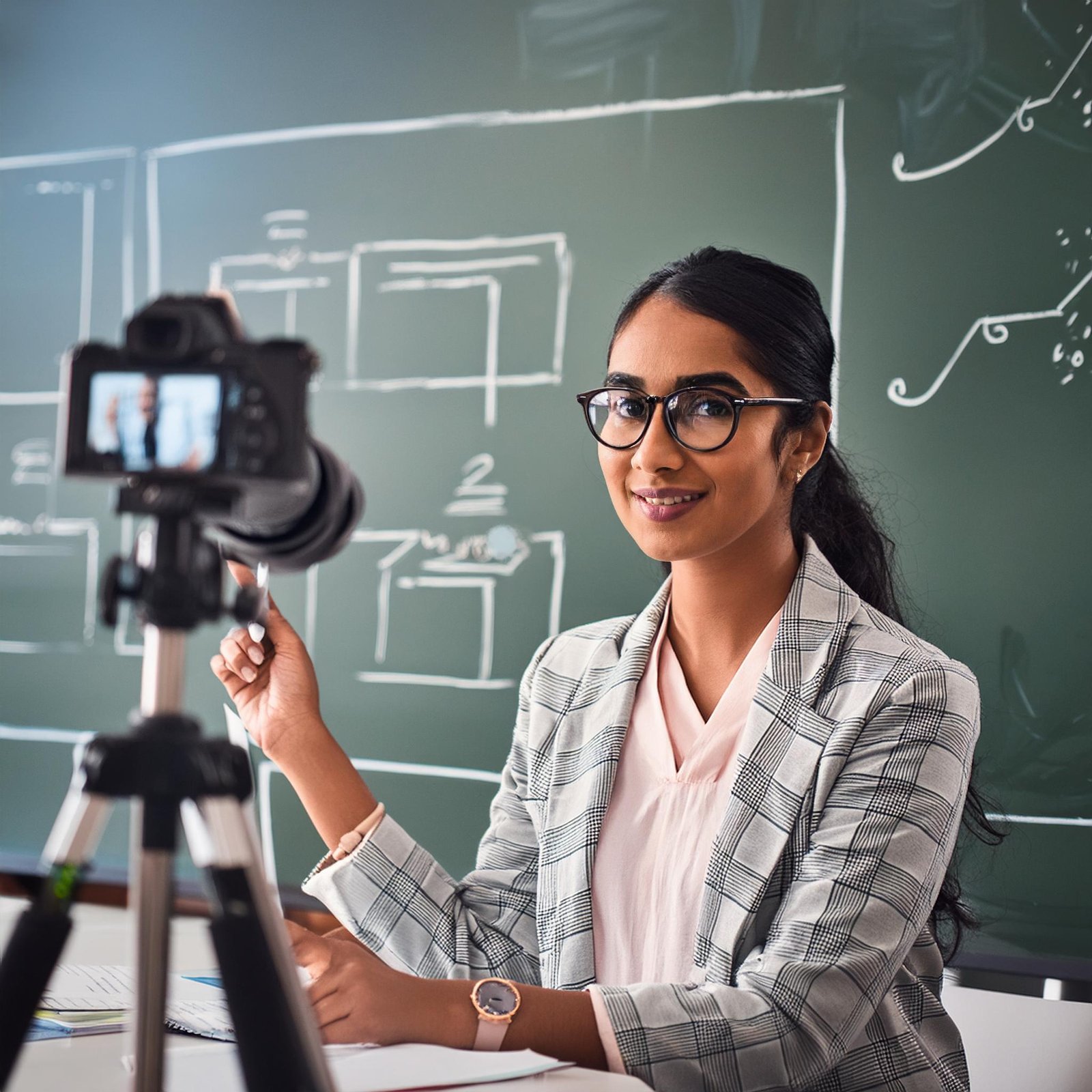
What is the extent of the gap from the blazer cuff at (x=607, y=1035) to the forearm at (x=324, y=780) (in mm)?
358

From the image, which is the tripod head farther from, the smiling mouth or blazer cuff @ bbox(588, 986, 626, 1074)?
the smiling mouth

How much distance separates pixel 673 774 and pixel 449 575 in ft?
2.47

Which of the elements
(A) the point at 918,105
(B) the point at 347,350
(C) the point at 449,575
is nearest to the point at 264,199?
(B) the point at 347,350

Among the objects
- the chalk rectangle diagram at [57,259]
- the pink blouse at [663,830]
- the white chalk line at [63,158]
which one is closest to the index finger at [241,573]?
the pink blouse at [663,830]

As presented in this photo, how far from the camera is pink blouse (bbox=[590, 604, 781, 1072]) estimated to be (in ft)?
4.23

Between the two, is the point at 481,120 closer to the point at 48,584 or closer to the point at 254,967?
the point at 48,584

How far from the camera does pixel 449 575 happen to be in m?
2.01

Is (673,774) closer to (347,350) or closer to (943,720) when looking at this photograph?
(943,720)

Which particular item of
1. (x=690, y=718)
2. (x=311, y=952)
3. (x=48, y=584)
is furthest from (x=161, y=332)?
(x=48, y=584)

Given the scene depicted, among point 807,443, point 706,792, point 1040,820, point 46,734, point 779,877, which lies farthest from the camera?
point 46,734

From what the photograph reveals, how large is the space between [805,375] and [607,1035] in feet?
2.60

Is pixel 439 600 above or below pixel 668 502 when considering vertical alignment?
below

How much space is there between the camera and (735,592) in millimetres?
1434

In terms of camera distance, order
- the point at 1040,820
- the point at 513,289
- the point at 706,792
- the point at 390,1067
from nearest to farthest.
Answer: the point at 390,1067 < the point at 706,792 < the point at 1040,820 < the point at 513,289
